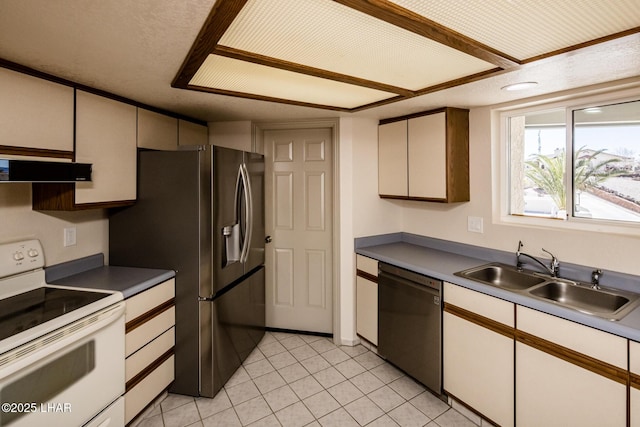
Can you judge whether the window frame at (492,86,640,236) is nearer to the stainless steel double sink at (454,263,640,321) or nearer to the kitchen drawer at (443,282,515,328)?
the stainless steel double sink at (454,263,640,321)

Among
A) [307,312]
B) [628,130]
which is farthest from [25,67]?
[628,130]

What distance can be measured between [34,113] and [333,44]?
1574 mm

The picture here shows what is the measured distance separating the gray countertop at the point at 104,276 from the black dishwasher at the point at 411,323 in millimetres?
1633

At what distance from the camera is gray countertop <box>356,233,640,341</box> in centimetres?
149

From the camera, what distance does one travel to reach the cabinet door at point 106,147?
197 centimetres

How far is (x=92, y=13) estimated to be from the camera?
1.16 metres

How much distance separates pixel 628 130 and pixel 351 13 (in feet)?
6.42

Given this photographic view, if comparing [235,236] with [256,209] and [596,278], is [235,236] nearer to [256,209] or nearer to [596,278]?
[256,209]

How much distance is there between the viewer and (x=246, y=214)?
8.74 ft

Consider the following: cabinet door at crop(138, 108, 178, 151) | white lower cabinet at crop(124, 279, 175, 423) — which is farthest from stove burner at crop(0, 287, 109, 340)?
cabinet door at crop(138, 108, 178, 151)

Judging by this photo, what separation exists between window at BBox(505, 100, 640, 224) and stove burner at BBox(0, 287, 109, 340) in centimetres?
291

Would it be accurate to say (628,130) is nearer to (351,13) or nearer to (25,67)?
(351,13)

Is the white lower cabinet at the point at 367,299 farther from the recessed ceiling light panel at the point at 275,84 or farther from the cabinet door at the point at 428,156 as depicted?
the recessed ceiling light panel at the point at 275,84

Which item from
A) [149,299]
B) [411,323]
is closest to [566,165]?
[411,323]
